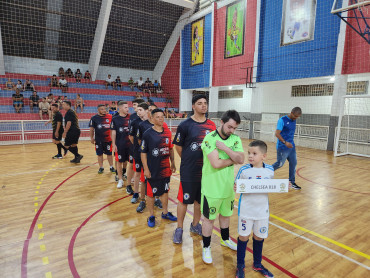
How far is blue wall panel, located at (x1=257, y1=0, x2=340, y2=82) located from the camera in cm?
1099

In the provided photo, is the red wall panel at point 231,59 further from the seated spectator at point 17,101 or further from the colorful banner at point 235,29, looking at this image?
the seated spectator at point 17,101

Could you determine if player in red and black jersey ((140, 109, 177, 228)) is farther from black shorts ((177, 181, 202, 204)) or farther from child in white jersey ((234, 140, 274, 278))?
child in white jersey ((234, 140, 274, 278))

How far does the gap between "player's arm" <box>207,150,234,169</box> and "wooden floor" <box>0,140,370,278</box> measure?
4.08ft

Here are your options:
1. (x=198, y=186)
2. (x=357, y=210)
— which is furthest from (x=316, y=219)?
(x=198, y=186)

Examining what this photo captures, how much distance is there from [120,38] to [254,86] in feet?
39.6

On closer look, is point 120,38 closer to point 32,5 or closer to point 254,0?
point 32,5

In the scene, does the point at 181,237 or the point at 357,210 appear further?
the point at 357,210

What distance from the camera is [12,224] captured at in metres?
3.61

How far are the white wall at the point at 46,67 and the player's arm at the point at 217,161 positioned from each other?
2118cm

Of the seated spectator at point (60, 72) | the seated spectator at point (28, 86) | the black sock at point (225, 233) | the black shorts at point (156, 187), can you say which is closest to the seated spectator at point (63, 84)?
the seated spectator at point (60, 72)

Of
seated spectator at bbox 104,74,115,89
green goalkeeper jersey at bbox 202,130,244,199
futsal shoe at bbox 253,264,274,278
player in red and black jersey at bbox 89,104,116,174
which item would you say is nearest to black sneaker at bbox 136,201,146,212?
green goalkeeper jersey at bbox 202,130,244,199

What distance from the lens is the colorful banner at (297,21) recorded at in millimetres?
11602

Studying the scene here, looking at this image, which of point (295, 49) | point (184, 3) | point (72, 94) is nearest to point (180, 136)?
point (295, 49)

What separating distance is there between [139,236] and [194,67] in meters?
17.9
